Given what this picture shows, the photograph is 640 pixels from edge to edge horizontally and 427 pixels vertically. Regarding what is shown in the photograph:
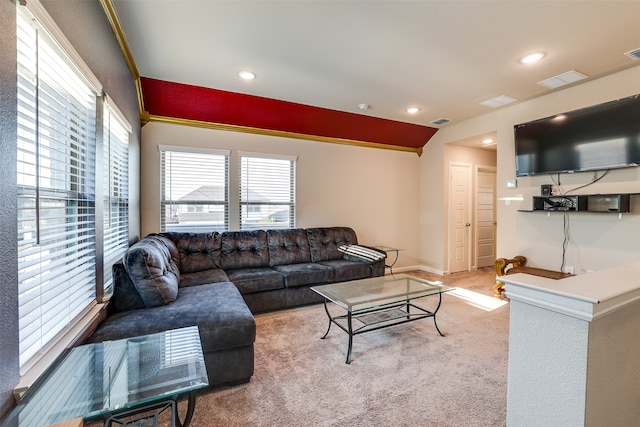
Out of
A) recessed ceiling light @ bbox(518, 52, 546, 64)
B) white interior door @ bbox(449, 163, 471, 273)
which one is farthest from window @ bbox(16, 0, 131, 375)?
white interior door @ bbox(449, 163, 471, 273)

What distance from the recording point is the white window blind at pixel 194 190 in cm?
366

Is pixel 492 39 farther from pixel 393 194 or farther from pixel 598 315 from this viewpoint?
pixel 393 194

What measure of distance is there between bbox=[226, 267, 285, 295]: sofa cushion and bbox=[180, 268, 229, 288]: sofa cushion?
0.12 meters

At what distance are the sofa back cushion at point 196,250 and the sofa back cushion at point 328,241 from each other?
128 cm

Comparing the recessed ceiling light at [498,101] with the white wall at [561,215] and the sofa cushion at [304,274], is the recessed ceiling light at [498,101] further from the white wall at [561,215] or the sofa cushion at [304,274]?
the sofa cushion at [304,274]

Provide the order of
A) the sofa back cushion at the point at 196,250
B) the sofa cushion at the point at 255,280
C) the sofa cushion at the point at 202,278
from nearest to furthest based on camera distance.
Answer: the sofa cushion at the point at 202,278 < the sofa cushion at the point at 255,280 < the sofa back cushion at the point at 196,250

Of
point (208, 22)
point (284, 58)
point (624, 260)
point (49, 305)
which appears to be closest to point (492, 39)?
point (284, 58)

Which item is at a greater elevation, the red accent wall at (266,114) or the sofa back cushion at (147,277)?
the red accent wall at (266,114)

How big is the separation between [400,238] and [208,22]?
14.4 ft

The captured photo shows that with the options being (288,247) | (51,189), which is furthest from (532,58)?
(51,189)

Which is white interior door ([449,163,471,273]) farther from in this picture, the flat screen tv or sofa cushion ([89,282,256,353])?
sofa cushion ([89,282,256,353])

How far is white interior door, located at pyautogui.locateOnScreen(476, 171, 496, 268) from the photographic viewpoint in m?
5.59

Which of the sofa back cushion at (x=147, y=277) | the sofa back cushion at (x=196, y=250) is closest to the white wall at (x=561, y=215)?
the sofa back cushion at (x=196, y=250)

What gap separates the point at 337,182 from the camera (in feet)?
15.5
